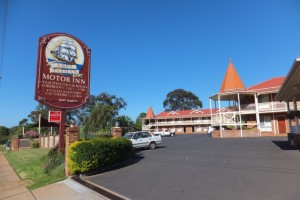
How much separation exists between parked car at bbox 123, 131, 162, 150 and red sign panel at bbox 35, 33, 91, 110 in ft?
16.7

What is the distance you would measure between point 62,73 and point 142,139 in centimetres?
776

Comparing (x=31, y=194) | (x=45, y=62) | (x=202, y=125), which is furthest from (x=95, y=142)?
(x=202, y=125)

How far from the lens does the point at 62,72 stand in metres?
14.5

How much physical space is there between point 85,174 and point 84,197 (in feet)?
11.1

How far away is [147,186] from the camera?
8234mm

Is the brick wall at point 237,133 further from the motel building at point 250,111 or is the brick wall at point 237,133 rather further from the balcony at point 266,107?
the balcony at point 266,107

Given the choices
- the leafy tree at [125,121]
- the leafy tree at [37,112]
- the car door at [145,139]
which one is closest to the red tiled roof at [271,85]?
the leafy tree at [125,121]

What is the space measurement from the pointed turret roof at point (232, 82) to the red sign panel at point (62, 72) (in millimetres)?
23645

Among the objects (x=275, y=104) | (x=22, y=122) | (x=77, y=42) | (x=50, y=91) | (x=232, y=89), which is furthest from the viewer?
(x=22, y=122)

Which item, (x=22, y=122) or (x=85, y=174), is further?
(x=22, y=122)

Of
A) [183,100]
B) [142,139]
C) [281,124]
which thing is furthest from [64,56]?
[183,100]

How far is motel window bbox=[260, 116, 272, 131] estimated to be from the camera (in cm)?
3347

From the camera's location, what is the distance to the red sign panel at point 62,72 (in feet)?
45.6

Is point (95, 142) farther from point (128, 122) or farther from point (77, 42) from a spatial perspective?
point (128, 122)
